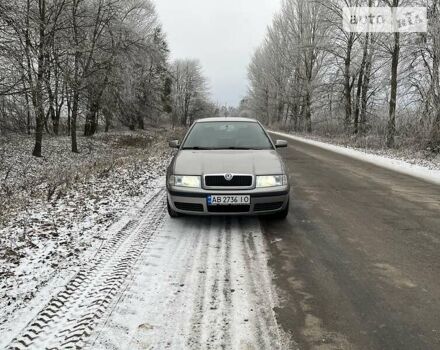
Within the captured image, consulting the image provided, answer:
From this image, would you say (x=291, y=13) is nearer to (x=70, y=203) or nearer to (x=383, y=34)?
(x=383, y=34)

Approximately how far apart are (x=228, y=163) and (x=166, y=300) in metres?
2.55

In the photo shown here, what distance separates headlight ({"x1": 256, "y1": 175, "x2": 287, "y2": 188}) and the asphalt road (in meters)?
0.70

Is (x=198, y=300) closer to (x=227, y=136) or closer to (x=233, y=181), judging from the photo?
(x=233, y=181)

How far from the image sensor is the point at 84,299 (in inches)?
137

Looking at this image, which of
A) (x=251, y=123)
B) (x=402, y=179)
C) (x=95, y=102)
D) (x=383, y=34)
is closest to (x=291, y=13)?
(x=383, y=34)

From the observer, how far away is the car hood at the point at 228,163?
5.41 meters

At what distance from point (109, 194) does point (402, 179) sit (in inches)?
314

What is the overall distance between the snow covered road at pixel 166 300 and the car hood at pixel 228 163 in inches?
36.3

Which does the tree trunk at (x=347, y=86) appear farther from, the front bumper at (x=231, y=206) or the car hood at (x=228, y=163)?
the front bumper at (x=231, y=206)

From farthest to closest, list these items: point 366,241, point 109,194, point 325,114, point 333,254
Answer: point 325,114 → point 109,194 → point 366,241 → point 333,254

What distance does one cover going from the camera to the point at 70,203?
705cm
